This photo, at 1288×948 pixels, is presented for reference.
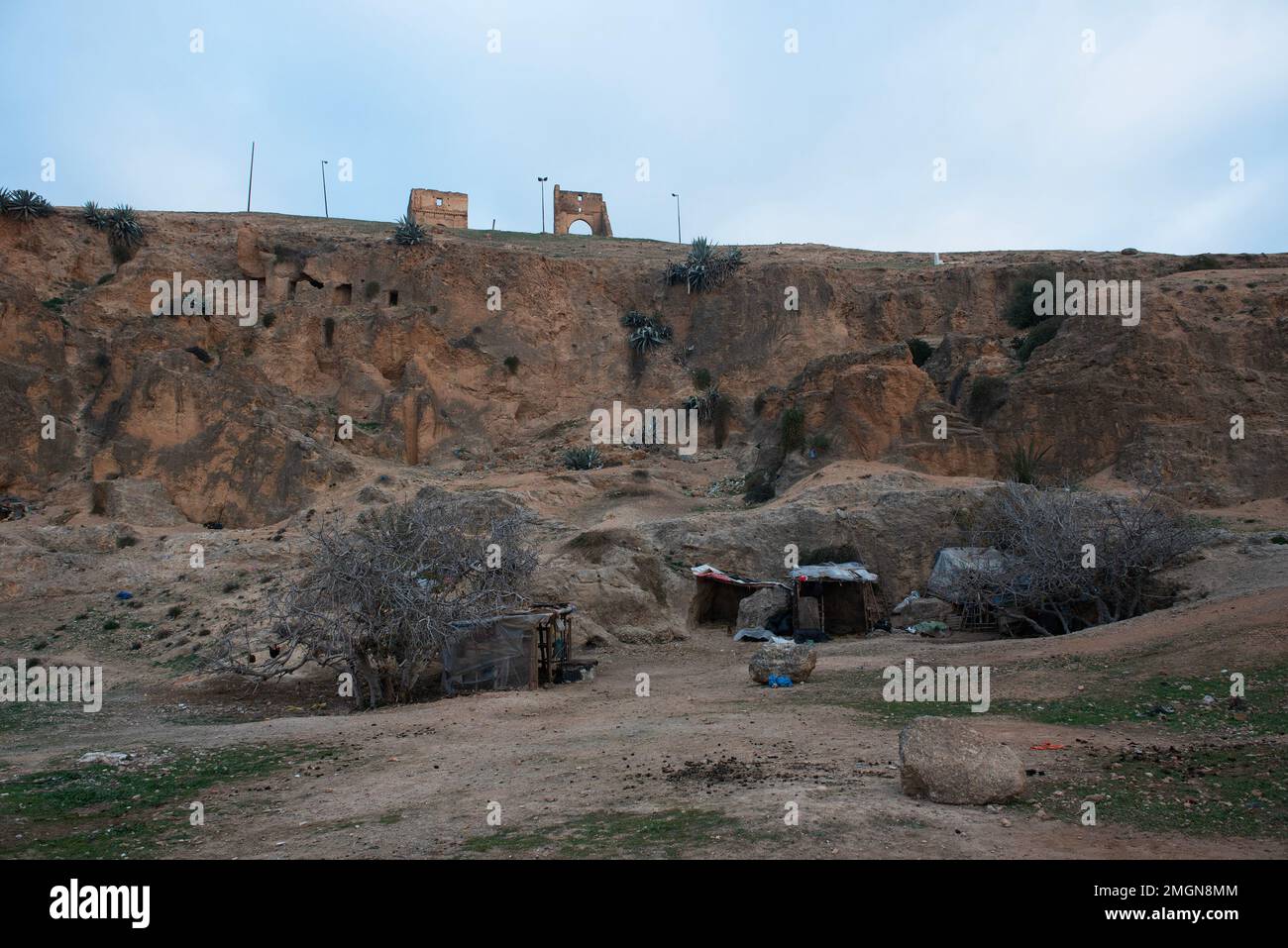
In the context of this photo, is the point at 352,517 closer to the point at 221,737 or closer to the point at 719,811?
the point at 221,737

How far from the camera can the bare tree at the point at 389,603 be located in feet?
42.7

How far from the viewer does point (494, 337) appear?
36.4m

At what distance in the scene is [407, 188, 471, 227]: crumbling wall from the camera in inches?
1831

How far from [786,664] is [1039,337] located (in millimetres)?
22350

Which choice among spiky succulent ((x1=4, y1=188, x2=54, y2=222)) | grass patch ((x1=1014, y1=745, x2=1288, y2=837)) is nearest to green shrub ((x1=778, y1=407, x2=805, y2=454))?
grass patch ((x1=1014, y1=745, x2=1288, y2=837))

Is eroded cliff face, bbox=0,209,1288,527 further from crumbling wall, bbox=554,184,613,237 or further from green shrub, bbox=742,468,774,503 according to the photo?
crumbling wall, bbox=554,184,613,237

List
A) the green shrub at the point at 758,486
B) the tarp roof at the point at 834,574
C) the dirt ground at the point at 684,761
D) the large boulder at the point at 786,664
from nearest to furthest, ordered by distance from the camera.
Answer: the dirt ground at the point at 684,761 < the large boulder at the point at 786,664 < the tarp roof at the point at 834,574 < the green shrub at the point at 758,486

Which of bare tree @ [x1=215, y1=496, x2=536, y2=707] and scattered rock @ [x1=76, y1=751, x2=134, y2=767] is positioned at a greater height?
bare tree @ [x1=215, y1=496, x2=536, y2=707]

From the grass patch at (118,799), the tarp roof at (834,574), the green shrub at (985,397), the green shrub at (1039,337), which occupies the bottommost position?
the grass patch at (118,799)

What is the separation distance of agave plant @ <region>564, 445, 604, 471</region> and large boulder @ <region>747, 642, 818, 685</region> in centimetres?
1725

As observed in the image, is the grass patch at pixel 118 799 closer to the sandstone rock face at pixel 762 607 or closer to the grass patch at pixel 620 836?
the grass patch at pixel 620 836

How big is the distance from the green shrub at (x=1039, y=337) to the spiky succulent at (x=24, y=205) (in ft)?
115

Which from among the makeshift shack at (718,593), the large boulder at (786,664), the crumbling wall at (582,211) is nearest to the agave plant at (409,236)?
the crumbling wall at (582,211)

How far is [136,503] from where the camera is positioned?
24.9m
